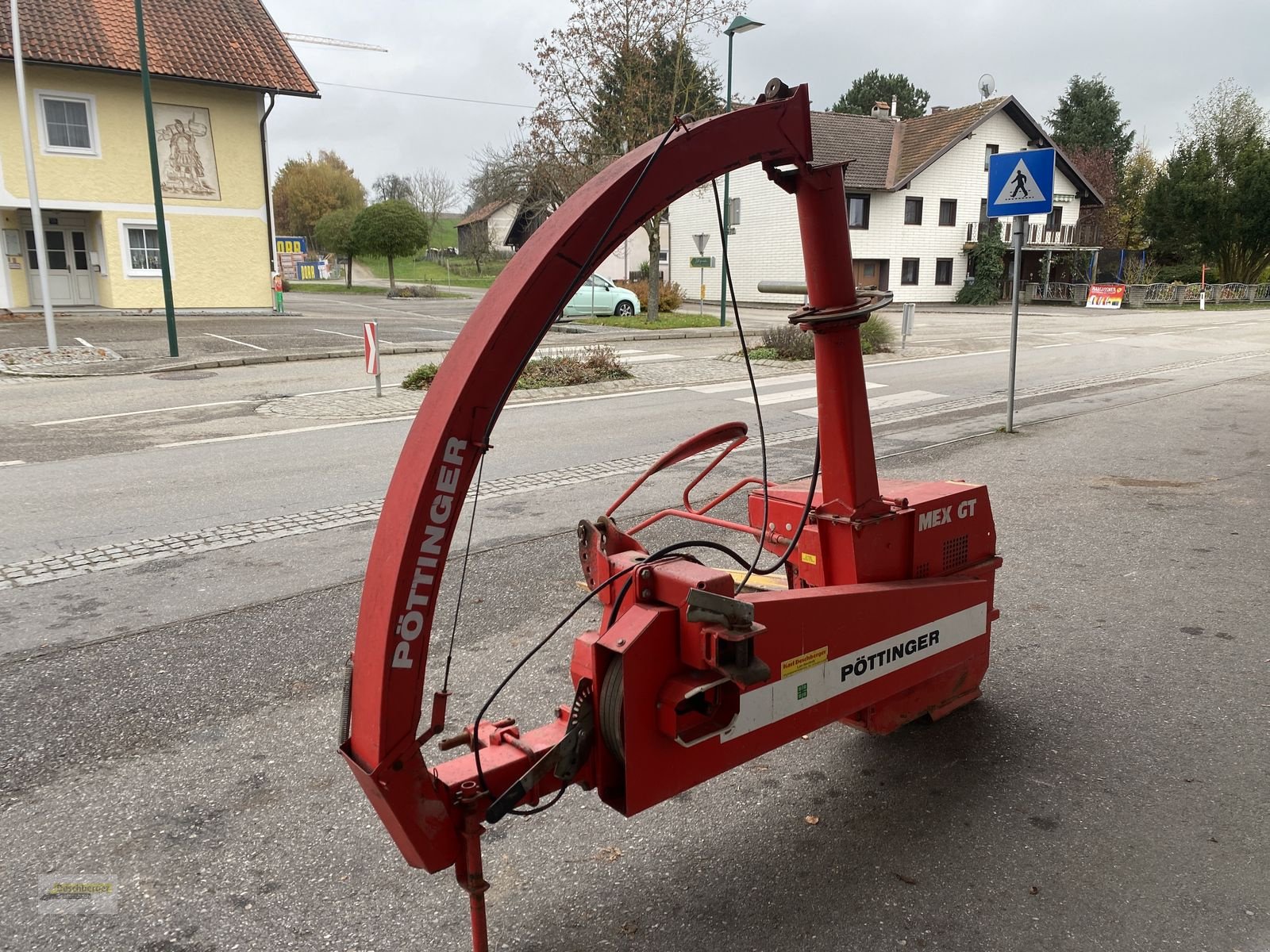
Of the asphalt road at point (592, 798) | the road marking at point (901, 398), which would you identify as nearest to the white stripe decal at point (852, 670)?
the asphalt road at point (592, 798)

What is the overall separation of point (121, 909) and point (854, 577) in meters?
2.54

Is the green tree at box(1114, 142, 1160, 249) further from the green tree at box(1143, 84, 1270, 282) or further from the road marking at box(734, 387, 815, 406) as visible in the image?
the road marking at box(734, 387, 815, 406)

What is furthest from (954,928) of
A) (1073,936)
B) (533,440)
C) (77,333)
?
(77,333)

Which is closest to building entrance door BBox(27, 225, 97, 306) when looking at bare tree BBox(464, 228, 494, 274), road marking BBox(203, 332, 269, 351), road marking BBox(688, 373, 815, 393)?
road marking BBox(203, 332, 269, 351)

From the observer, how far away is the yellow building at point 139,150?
24344mm

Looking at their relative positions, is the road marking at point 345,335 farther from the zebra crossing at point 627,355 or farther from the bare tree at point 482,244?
the bare tree at point 482,244

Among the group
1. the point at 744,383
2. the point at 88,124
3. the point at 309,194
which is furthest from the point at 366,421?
the point at 309,194

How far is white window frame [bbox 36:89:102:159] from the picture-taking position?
24.3 meters

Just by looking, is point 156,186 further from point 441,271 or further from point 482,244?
point 482,244

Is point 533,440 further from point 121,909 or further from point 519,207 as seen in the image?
point 519,207

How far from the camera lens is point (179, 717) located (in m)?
3.93

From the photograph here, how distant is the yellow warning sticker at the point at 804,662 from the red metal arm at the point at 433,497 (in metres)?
1.04

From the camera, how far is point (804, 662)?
2754mm

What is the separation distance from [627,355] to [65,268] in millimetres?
18972
